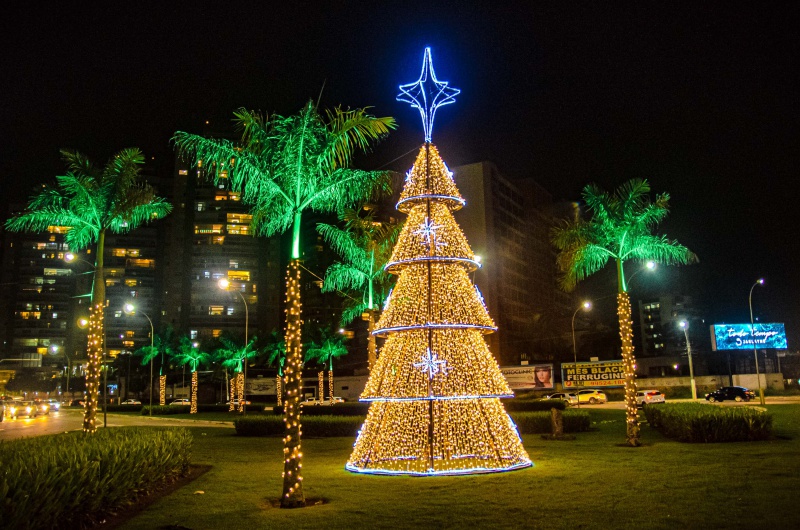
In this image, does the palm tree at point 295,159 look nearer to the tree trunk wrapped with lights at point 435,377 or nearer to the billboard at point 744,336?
the tree trunk wrapped with lights at point 435,377

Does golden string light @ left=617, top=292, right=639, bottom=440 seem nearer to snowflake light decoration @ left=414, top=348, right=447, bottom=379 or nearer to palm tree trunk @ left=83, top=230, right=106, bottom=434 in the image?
snowflake light decoration @ left=414, top=348, right=447, bottom=379

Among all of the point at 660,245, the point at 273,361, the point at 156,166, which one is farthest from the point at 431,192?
the point at 156,166

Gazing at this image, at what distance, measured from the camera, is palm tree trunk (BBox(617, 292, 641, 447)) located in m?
21.0

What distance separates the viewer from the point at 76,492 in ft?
32.6

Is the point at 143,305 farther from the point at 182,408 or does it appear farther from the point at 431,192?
the point at 431,192

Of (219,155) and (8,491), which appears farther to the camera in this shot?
(219,155)

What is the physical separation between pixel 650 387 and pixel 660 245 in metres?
46.2

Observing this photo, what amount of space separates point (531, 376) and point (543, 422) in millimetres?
15530

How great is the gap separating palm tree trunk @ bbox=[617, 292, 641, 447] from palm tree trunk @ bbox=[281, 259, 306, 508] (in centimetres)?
1220

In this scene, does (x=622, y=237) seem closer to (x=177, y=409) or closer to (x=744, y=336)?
(x=744, y=336)

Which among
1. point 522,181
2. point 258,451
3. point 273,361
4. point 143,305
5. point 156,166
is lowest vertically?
point 258,451

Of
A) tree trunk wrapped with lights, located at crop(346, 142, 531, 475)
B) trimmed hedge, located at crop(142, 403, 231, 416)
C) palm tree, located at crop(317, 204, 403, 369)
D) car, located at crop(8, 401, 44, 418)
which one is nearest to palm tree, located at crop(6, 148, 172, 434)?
tree trunk wrapped with lights, located at crop(346, 142, 531, 475)

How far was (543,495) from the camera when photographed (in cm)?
1254

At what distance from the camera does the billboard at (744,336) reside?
58.7 m
